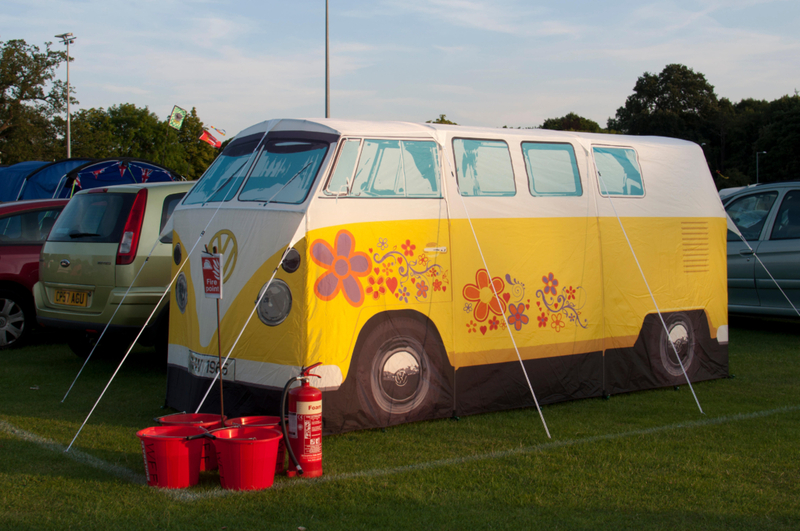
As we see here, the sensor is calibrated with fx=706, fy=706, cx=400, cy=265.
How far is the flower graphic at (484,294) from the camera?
5.75 meters

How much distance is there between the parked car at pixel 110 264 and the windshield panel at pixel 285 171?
6.57ft

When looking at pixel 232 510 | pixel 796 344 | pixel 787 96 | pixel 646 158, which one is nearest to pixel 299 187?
pixel 232 510

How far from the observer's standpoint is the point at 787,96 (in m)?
58.7

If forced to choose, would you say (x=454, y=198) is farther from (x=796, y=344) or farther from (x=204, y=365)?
(x=796, y=344)

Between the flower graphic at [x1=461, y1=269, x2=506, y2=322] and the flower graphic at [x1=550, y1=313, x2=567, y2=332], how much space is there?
0.57 meters

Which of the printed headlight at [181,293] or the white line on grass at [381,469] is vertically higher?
the printed headlight at [181,293]

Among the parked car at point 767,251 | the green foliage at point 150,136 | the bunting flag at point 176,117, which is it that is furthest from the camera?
the green foliage at point 150,136

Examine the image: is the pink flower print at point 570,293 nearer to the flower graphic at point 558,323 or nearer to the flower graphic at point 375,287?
the flower graphic at point 558,323

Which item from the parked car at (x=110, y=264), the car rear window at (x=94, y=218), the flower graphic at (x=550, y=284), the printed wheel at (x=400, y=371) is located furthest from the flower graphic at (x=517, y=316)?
the car rear window at (x=94, y=218)

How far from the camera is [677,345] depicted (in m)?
6.98

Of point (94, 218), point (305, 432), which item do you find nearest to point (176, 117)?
point (94, 218)

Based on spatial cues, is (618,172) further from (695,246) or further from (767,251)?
(767,251)

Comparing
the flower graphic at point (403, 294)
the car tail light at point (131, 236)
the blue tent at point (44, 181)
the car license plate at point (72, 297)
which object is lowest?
the car license plate at point (72, 297)

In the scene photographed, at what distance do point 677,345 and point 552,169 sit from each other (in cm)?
224
